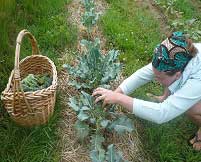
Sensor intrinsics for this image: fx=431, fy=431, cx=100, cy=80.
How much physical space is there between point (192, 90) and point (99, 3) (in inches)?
106

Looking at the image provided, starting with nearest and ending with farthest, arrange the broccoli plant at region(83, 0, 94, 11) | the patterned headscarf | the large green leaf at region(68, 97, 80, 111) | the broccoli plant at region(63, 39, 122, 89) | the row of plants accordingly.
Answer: the patterned headscarf
the row of plants
the large green leaf at region(68, 97, 80, 111)
the broccoli plant at region(63, 39, 122, 89)
the broccoli plant at region(83, 0, 94, 11)

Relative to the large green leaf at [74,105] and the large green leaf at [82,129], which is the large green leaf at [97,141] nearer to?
the large green leaf at [82,129]

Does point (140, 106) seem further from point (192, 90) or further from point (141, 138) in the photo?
point (141, 138)

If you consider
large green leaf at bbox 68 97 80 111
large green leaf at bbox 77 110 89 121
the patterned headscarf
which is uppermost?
the patterned headscarf

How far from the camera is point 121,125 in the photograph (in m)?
3.46

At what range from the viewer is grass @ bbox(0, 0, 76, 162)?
11.2 ft

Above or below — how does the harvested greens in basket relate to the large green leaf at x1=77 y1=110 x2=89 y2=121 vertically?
above

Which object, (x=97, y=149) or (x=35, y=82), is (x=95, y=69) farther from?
(x=97, y=149)

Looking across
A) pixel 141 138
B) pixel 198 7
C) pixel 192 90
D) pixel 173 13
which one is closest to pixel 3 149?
pixel 141 138

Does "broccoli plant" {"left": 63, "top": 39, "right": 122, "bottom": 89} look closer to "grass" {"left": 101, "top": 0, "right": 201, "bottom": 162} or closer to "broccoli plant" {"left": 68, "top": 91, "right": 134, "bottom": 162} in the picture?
"broccoli plant" {"left": 68, "top": 91, "right": 134, "bottom": 162}

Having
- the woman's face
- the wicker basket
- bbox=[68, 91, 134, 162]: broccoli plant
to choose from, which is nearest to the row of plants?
bbox=[68, 91, 134, 162]: broccoli plant

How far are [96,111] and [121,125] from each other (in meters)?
0.23

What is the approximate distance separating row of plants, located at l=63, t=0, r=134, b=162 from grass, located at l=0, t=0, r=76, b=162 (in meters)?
0.25

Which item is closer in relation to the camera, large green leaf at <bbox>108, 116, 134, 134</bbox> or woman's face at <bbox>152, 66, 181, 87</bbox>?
woman's face at <bbox>152, 66, 181, 87</bbox>
